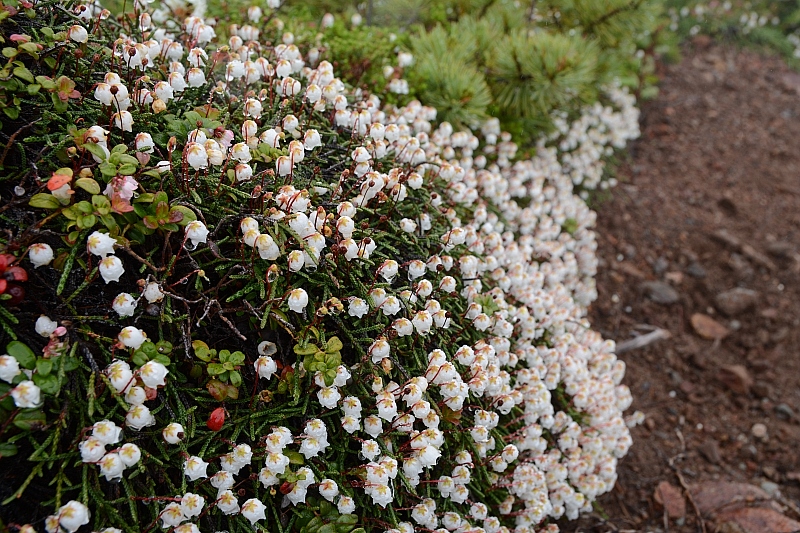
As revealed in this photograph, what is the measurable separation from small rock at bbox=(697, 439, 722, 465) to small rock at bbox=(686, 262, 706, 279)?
150 centimetres

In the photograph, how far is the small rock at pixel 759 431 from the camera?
391 centimetres

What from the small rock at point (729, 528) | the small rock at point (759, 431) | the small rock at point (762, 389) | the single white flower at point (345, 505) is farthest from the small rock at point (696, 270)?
the single white flower at point (345, 505)

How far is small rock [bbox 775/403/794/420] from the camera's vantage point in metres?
4.02

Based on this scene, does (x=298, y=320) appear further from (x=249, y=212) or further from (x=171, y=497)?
(x=171, y=497)

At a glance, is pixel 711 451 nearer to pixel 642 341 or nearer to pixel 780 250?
pixel 642 341

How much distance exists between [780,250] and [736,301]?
0.87 metres

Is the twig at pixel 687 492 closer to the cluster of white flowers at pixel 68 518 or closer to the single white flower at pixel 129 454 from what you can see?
the single white flower at pixel 129 454

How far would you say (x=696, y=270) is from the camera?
493 centimetres

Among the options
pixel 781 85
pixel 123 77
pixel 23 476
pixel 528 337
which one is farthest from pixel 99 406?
pixel 781 85

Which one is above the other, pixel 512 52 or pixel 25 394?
pixel 512 52

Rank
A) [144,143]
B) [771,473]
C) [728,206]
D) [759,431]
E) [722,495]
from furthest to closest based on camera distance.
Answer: [728,206] < [759,431] < [771,473] < [722,495] < [144,143]

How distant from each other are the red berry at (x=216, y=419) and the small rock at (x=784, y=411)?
367 cm

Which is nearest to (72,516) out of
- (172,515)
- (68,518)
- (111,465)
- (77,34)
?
(68,518)

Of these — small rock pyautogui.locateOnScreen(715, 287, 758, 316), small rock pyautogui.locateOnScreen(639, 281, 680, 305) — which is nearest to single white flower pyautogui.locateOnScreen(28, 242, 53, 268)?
small rock pyautogui.locateOnScreen(639, 281, 680, 305)
